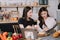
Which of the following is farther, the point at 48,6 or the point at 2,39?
the point at 48,6

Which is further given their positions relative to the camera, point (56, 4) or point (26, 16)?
point (56, 4)

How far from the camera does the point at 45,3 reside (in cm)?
391

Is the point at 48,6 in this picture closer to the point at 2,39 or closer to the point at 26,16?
the point at 26,16

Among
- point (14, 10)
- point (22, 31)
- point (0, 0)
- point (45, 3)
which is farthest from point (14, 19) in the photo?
point (22, 31)

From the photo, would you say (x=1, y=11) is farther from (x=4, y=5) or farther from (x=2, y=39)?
(x=2, y=39)

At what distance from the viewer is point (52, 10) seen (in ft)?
12.6

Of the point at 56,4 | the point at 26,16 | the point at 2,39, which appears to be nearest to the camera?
the point at 2,39

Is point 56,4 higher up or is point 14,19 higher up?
point 56,4

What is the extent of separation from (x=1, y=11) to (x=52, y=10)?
1213 mm

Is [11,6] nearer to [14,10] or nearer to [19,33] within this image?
[14,10]

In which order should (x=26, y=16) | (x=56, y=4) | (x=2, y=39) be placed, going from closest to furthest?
(x=2, y=39), (x=26, y=16), (x=56, y=4)

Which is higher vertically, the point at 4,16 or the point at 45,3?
the point at 45,3

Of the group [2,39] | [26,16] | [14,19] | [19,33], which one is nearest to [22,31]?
[19,33]

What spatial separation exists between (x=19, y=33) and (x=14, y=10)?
83.3 inches
